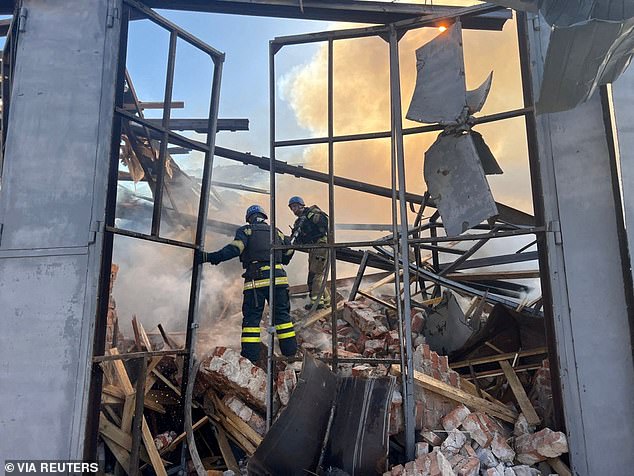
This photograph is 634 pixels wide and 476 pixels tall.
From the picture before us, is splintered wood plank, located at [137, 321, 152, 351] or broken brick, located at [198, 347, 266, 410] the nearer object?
broken brick, located at [198, 347, 266, 410]

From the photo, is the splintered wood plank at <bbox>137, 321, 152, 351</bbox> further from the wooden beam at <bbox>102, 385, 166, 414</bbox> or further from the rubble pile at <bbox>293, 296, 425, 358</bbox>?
the rubble pile at <bbox>293, 296, 425, 358</bbox>

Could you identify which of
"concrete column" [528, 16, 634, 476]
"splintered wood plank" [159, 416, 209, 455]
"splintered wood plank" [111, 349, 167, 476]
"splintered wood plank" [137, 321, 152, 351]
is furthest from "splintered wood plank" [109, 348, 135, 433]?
"concrete column" [528, 16, 634, 476]

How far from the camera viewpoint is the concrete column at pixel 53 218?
11.0ft

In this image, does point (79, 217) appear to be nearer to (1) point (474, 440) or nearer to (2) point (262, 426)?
(2) point (262, 426)

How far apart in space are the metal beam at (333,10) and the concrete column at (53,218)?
0.85m

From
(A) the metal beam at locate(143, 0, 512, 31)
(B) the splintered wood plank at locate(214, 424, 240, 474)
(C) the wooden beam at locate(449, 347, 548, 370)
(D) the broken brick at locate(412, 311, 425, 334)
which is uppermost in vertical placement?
(A) the metal beam at locate(143, 0, 512, 31)

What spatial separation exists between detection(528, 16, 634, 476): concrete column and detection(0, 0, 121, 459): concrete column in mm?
3480

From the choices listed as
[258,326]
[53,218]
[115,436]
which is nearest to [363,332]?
[258,326]

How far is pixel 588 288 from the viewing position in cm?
336

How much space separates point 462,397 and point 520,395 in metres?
0.61

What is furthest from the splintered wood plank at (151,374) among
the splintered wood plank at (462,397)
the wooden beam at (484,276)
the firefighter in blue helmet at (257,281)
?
the wooden beam at (484,276)

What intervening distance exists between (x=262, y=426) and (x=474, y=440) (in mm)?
1787

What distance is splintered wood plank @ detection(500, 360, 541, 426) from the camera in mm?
3639

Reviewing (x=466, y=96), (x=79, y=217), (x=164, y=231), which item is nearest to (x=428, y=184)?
(x=466, y=96)
